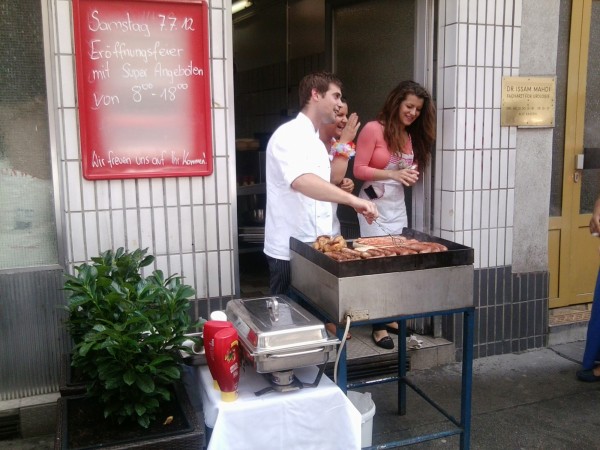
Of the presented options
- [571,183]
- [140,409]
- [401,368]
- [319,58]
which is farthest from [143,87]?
[571,183]

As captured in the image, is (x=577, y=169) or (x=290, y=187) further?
(x=577, y=169)

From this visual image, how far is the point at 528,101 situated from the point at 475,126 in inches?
20.2

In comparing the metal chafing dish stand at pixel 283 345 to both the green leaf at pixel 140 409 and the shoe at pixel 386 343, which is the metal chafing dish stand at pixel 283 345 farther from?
the shoe at pixel 386 343

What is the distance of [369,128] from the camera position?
457 centimetres

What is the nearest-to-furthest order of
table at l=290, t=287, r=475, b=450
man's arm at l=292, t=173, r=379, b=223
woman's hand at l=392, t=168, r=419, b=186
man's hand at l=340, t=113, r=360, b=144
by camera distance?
table at l=290, t=287, r=475, b=450 → man's arm at l=292, t=173, r=379, b=223 → man's hand at l=340, t=113, r=360, b=144 → woman's hand at l=392, t=168, r=419, b=186

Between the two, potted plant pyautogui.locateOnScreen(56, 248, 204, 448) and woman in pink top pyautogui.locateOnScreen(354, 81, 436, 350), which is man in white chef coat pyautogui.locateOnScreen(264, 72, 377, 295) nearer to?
woman in pink top pyautogui.locateOnScreen(354, 81, 436, 350)

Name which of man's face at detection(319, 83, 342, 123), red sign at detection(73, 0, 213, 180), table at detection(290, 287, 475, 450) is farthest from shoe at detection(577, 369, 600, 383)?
red sign at detection(73, 0, 213, 180)

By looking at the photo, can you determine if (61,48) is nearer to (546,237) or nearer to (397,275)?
(397,275)

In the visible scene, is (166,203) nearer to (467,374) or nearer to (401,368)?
(401,368)

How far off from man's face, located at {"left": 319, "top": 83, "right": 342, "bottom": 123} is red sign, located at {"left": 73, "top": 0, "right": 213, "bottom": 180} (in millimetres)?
723

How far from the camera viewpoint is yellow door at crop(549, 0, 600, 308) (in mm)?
5148

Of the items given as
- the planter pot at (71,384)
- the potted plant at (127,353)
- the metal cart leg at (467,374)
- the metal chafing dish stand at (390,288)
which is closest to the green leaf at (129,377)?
the potted plant at (127,353)

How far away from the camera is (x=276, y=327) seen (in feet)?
8.52

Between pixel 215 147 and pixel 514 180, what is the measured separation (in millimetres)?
2394
